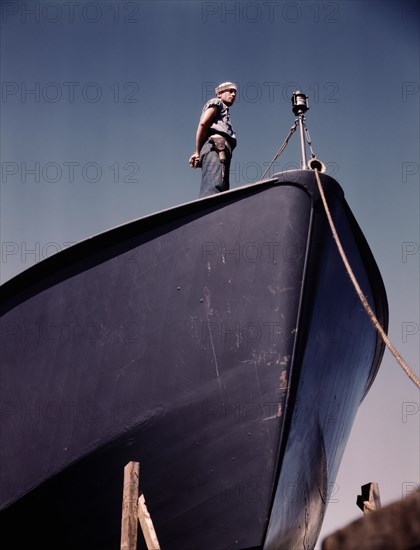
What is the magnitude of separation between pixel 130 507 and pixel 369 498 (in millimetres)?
2185

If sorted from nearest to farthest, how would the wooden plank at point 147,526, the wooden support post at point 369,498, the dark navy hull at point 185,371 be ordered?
the wooden plank at point 147,526, the dark navy hull at point 185,371, the wooden support post at point 369,498

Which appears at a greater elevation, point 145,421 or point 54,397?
point 54,397

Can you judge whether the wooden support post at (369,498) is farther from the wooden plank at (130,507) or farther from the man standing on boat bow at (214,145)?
the man standing on boat bow at (214,145)

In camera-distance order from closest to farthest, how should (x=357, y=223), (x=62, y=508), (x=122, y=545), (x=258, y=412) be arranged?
(x=122, y=545)
(x=258, y=412)
(x=62, y=508)
(x=357, y=223)

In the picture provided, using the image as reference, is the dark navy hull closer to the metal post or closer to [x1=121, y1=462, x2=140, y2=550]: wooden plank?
[x1=121, y1=462, x2=140, y2=550]: wooden plank

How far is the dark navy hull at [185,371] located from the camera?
4.37m

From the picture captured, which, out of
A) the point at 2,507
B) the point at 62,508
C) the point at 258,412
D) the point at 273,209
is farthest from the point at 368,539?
the point at 2,507

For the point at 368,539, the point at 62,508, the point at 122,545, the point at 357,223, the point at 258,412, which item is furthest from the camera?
the point at 357,223

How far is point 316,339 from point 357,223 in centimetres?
97

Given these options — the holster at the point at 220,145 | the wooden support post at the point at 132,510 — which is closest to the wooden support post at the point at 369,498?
the wooden support post at the point at 132,510

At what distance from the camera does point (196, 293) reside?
4.55 meters

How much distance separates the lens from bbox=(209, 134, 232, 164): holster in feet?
17.6

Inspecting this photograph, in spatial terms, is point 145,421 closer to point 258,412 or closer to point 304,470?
point 258,412

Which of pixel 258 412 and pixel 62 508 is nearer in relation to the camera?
pixel 258 412
